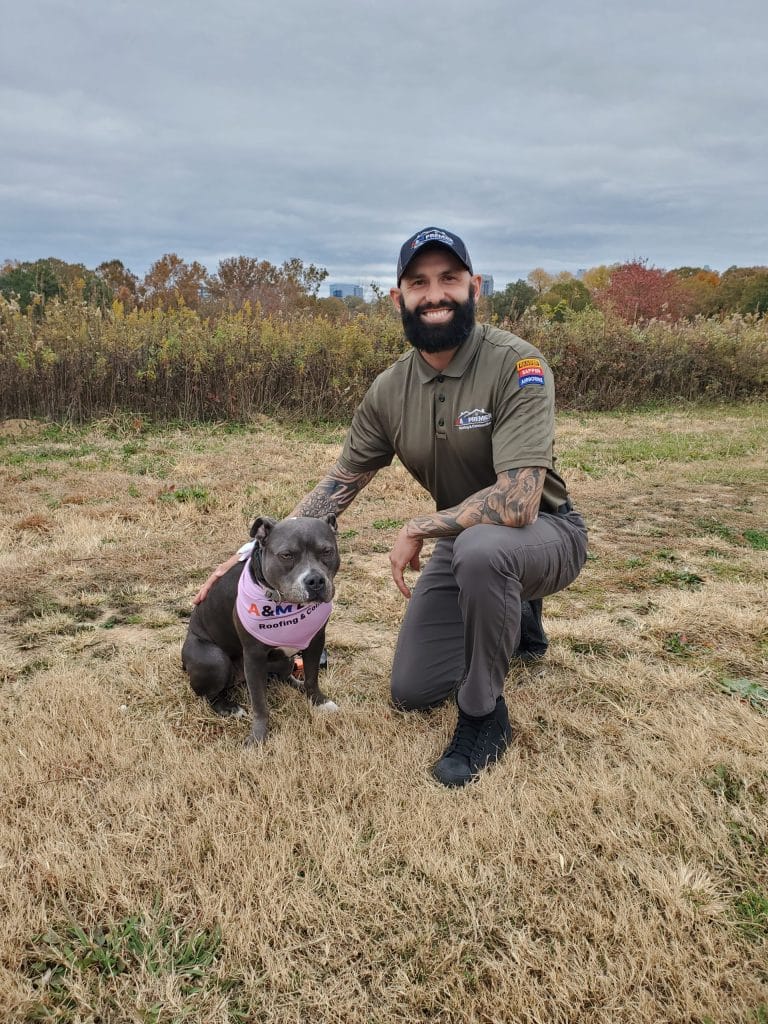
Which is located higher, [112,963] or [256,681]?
[256,681]

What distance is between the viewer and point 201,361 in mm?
11414

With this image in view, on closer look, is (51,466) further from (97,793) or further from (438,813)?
(438,813)

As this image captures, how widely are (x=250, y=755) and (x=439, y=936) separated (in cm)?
110

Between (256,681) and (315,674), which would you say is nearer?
(256,681)

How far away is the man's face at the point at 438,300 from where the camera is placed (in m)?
3.00

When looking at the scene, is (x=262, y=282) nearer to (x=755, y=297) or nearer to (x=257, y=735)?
(x=755, y=297)

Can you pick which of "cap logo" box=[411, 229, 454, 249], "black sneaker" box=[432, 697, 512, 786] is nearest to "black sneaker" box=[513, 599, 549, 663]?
"black sneaker" box=[432, 697, 512, 786]

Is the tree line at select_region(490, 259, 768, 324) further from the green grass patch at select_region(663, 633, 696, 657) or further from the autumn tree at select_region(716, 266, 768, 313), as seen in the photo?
the green grass patch at select_region(663, 633, 696, 657)

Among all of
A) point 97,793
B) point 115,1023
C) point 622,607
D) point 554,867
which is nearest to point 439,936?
point 554,867

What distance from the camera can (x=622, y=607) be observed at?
4.29 meters

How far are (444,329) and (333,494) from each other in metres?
0.96

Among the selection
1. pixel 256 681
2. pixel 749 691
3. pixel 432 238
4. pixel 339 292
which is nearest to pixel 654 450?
Result: pixel 749 691

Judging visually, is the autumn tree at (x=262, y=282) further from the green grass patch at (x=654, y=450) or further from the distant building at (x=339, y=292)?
the green grass patch at (x=654, y=450)

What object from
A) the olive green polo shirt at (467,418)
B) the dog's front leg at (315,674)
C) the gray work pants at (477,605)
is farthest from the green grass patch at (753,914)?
the dog's front leg at (315,674)
